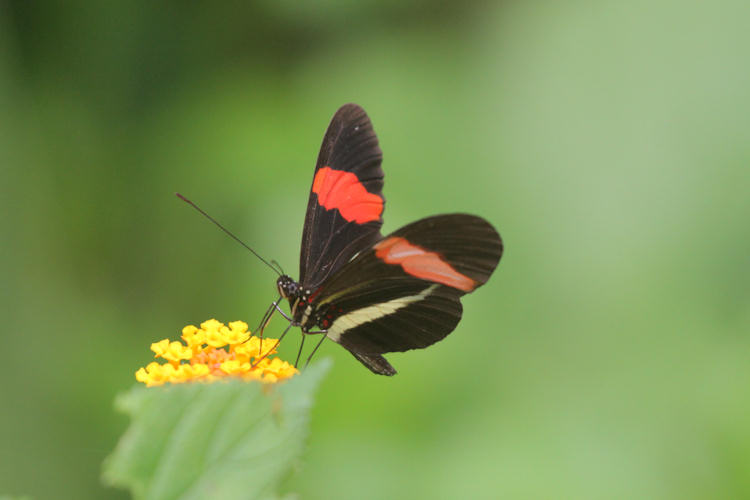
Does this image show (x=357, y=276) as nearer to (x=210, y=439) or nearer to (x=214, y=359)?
(x=214, y=359)

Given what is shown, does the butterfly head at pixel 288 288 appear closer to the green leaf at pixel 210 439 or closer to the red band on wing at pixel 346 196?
the red band on wing at pixel 346 196

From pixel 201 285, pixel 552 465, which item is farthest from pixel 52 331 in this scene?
pixel 552 465

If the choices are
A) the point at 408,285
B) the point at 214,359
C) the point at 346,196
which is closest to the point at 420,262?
the point at 408,285

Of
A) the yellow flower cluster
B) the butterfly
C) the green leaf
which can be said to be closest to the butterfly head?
the butterfly

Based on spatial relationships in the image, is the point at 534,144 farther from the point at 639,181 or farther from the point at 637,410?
the point at 637,410

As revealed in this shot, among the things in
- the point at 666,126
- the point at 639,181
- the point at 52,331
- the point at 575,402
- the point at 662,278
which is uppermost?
the point at 666,126

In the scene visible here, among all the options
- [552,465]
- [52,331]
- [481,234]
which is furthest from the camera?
[52,331]

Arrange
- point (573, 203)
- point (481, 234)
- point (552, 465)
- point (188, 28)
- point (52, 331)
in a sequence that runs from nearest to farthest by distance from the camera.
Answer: point (481, 234) → point (552, 465) → point (52, 331) → point (573, 203) → point (188, 28)
